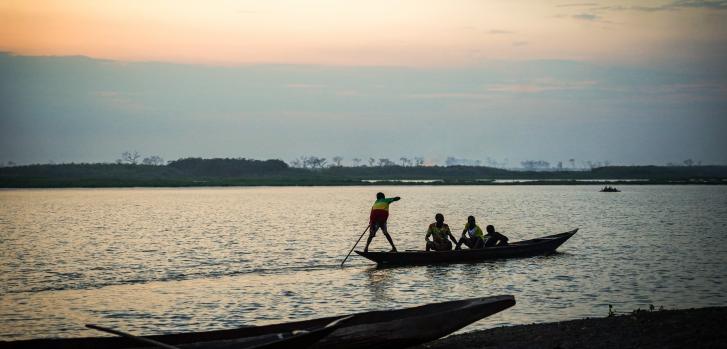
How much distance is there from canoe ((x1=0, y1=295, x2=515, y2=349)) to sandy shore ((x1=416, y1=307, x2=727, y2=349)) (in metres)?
0.79

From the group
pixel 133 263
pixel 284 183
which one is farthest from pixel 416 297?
pixel 284 183

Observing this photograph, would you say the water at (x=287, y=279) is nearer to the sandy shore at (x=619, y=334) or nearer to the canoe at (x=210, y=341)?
the sandy shore at (x=619, y=334)

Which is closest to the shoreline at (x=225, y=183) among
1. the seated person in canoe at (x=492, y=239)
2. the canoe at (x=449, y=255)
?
the seated person in canoe at (x=492, y=239)

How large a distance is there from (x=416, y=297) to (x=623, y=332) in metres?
7.60

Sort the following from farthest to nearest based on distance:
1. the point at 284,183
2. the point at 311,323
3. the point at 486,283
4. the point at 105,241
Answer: the point at 284,183
the point at 105,241
the point at 486,283
the point at 311,323

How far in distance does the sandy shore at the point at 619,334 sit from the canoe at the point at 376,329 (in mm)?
794

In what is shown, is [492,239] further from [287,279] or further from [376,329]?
[376,329]

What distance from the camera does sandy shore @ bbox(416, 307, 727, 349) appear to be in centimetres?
1047

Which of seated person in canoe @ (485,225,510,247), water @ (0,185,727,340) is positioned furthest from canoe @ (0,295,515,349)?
seated person in canoe @ (485,225,510,247)

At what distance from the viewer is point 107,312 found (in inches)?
674

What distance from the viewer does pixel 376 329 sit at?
10.7m

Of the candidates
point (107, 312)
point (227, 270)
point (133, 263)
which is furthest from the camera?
point (133, 263)

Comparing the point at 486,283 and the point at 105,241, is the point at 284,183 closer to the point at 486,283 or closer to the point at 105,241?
the point at 105,241

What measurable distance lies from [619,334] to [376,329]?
3.58m
